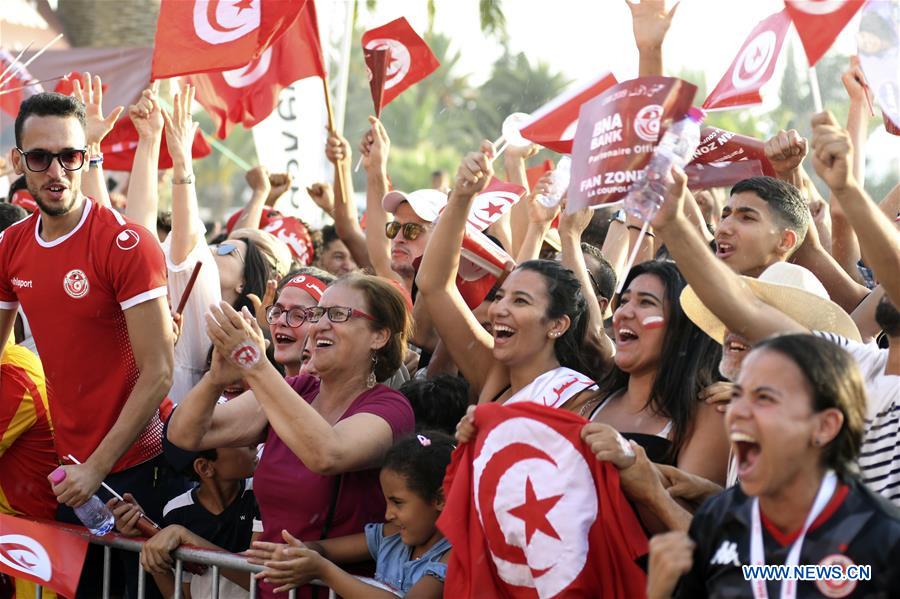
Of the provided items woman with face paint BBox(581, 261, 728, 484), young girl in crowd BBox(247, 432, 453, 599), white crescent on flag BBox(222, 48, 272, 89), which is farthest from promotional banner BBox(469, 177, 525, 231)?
white crescent on flag BBox(222, 48, 272, 89)

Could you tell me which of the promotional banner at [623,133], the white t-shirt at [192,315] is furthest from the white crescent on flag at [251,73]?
the promotional banner at [623,133]

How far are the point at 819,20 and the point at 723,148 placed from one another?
122 centimetres

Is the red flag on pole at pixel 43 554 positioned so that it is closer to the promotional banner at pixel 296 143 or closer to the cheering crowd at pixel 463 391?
the cheering crowd at pixel 463 391

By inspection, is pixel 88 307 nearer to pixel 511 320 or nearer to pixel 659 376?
pixel 511 320

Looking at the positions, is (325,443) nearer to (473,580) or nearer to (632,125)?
(473,580)

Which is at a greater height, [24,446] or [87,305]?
[87,305]

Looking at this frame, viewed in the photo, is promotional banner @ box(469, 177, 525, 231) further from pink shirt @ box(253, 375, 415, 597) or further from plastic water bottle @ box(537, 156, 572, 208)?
pink shirt @ box(253, 375, 415, 597)

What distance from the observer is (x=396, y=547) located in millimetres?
4504

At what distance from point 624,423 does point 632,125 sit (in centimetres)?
104

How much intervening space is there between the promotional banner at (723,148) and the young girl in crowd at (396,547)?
2.12 meters

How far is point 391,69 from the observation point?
817 centimetres

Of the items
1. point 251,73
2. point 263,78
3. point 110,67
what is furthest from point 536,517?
point 110,67

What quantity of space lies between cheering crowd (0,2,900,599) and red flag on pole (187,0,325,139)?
5.74ft

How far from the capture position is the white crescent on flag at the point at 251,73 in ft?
28.1
